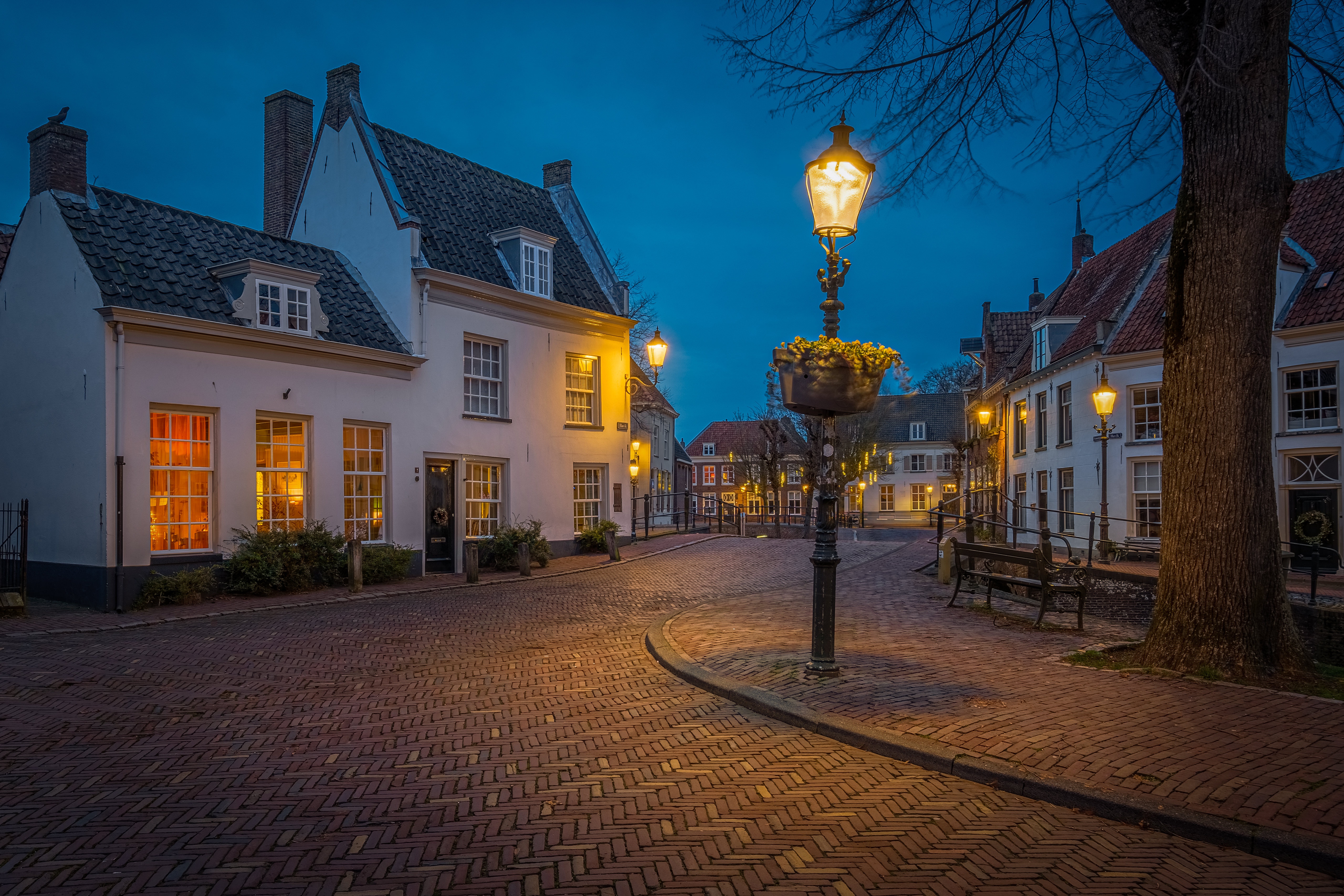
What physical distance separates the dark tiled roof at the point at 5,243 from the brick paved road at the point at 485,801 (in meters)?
10.6

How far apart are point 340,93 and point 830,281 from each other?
16.2 meters

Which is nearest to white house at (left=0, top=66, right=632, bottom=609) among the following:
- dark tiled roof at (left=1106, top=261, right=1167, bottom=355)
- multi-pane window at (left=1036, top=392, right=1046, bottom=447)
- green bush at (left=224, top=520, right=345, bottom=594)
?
green bush at (left=224, top=520, right=345, bottom=594)

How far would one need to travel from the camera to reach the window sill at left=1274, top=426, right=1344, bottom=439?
63.7 feet

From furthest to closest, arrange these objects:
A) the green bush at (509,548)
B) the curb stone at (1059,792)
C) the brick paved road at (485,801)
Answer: the green bush at (509,548) < the curb stone at (1059,792) < the brick paved road at (485,801)

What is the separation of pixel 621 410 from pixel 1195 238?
54.4 feet

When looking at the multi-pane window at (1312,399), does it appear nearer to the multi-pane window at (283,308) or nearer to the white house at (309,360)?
the white house at (309,360)

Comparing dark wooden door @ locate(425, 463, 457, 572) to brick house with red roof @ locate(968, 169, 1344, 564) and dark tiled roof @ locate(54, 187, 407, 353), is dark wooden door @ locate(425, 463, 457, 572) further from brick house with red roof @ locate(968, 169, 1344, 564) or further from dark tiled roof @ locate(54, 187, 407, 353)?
brick house with red roof @ locate(968, 169, 1344, 564)

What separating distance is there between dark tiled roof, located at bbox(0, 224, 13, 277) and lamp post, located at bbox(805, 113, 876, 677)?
14.6 meters

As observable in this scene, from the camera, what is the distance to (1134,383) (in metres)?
23.4

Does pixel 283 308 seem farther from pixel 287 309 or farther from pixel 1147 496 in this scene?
pixel 1147 496

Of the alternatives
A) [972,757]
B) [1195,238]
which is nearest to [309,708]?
[972,757]

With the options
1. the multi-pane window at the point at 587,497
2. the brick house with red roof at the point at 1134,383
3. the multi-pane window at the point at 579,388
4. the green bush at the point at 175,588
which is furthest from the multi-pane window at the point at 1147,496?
the green bush at the point at 175,588

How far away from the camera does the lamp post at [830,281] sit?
7.69 metres

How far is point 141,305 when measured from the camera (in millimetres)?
13602
